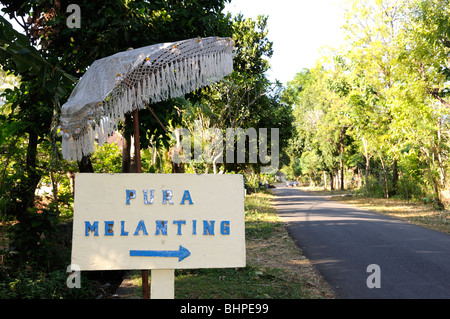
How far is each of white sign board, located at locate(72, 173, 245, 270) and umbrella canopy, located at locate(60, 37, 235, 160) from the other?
17.8 inches

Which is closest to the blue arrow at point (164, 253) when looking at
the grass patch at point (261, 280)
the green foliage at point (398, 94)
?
the grass patch at point (261, 280)

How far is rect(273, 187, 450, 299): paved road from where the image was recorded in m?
6.48

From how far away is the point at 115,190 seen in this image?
3.73m

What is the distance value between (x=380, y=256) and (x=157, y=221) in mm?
6612

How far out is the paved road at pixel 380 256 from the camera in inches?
255

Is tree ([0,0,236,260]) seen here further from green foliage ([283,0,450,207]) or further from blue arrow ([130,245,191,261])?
green foliage ([283,0,450,207])

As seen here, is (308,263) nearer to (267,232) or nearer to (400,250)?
(400,250)

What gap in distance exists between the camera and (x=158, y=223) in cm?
376

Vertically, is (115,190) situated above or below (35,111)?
below

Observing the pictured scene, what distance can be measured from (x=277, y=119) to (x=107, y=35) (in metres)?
16.3

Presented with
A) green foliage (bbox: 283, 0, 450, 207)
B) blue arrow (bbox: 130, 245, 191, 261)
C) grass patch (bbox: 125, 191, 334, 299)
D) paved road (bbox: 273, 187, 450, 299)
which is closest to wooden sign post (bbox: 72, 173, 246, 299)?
blue arrow (bbox: 130, 245, 191, 261)

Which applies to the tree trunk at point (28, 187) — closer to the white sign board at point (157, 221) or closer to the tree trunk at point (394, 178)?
the white sign board at point (157, 221)
